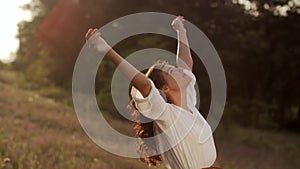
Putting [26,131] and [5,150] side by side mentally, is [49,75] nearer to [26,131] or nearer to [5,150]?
[26,131]

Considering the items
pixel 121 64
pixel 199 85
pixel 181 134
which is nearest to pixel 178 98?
pixel 181 134

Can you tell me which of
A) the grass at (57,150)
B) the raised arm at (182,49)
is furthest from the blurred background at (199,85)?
the raised arm at (182,49)

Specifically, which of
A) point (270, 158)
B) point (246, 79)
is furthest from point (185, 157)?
point (246, 79)

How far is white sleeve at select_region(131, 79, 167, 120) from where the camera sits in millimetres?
3889

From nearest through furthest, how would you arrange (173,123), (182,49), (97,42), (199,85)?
(97,42) < (173,123) < (182,49) < (199,85)

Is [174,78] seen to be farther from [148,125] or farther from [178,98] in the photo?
[148,125]

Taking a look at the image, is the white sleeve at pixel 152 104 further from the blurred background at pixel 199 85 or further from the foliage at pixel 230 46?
the foliage at pixel 230 46

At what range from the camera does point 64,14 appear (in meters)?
37.5

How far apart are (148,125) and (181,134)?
25 cm

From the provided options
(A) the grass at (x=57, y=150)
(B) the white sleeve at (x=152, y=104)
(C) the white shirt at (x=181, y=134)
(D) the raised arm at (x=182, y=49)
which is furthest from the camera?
(A) the grass at (x=57, y=150)

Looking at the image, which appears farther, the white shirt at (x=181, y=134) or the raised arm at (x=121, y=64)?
the white shirt at (x=181, y=134)

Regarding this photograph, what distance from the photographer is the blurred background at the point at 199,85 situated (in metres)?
11.6

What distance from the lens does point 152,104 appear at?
154 inches

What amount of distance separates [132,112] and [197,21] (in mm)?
22715
